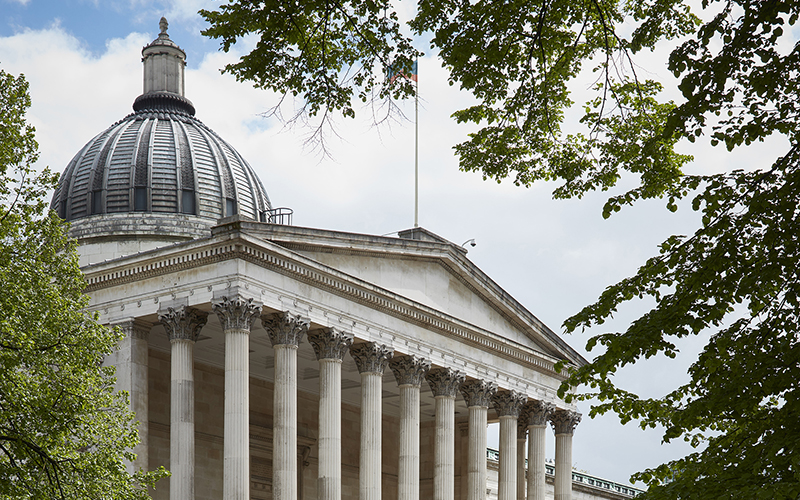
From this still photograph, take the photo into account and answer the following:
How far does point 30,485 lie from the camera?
2227 centimetres

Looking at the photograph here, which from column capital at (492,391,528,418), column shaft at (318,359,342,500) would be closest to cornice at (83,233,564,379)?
column shaft at (318,359,342,500)

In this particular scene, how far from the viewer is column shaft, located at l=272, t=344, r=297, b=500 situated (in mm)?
38000

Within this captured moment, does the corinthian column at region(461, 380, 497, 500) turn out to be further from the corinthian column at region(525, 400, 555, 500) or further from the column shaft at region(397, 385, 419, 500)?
the column shaft at region(397, 385, 419, 500)

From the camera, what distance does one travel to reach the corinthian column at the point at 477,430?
49.1 meters

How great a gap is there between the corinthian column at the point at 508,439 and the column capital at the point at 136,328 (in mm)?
17675

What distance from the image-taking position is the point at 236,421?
3747cm

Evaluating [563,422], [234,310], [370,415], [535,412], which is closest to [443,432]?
[370,415]

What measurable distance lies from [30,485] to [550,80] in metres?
12.7

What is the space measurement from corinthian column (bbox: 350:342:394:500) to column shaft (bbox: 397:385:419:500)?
2.21 meters

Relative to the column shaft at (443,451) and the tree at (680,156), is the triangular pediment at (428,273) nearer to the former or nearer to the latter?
the column shaft at (443,451)

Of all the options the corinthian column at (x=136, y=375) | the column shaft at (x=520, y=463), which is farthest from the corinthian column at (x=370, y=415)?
the column shaft at (x=520, y=463)

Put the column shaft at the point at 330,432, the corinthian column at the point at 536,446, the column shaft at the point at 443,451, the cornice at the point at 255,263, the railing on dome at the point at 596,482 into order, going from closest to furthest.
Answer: the cornice at the point at 255,263, the column shaft at the point at 330,432, the column shaft at the point at 443,451, the corinthian column at the point at 536,446, the railing on dome at the point at 596,482

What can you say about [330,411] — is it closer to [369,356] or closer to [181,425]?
[369,356]

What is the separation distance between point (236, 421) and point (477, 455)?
1506 centimetres
